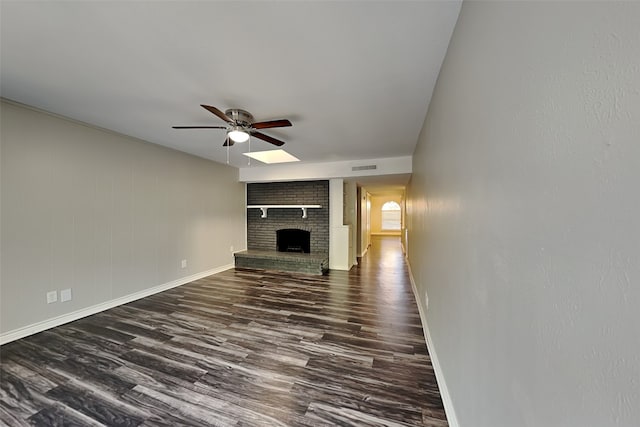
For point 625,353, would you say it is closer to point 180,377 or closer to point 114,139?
point 180,377

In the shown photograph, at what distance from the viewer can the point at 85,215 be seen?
293cm

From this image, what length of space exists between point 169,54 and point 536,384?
2457 mm

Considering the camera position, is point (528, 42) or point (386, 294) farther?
point (386, 294)

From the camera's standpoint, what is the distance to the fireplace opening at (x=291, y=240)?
5.82 m

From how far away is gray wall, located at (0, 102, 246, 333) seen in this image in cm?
239

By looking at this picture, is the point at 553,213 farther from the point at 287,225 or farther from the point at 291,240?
the point at 291,240

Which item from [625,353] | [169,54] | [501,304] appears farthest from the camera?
[169,54]

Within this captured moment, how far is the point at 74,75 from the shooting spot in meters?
1.88

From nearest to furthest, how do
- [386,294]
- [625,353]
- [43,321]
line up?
[625,353]
[43,321]
[386,294]

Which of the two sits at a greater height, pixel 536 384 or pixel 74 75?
pixel 74 75

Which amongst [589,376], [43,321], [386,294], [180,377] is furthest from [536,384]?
[43,321]

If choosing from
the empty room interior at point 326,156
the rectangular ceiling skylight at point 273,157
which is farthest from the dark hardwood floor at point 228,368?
the rectangular ceiling skylight at point 273,157

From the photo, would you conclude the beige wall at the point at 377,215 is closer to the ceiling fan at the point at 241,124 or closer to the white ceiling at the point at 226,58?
the white ceiling at the point at 226,58

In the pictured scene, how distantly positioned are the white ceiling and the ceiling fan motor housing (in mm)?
57
